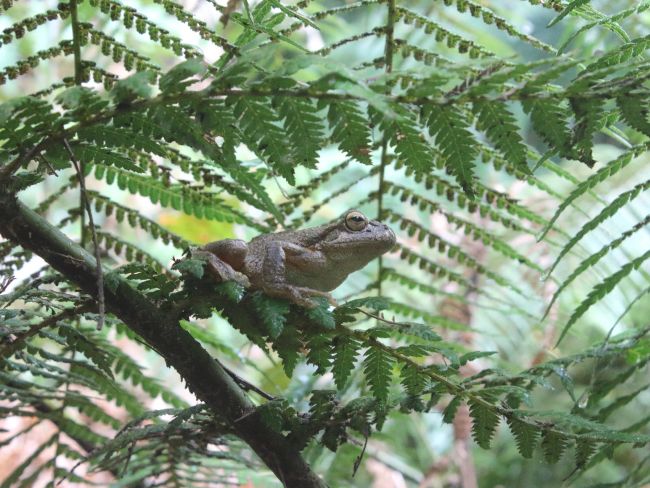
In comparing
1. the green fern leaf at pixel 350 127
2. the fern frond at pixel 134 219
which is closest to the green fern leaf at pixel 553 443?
the green fern leaf at pixel 350 127

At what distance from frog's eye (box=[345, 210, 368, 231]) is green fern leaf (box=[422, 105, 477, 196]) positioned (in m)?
0.73

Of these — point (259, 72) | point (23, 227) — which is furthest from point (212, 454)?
point (259, 72)

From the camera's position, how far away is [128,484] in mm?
2180

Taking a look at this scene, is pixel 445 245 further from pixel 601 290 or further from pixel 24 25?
pixel 24 25

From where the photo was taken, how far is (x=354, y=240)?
2.06 meters

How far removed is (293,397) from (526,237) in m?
3.30

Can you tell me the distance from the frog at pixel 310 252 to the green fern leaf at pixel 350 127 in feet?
1.66

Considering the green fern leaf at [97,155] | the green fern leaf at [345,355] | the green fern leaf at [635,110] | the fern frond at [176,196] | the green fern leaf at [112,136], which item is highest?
the fern frond at [176,196]

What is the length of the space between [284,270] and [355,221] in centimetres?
38

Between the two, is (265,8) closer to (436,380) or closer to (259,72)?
(259,72)

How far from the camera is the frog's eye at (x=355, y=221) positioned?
2049 mm

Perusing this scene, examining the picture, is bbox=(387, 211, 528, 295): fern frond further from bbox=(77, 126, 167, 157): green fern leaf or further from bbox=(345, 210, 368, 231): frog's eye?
bbox=(77, 126, 167, 157): green fern leaf

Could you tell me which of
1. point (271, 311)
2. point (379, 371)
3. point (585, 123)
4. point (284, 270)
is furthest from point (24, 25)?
point (585, 123)

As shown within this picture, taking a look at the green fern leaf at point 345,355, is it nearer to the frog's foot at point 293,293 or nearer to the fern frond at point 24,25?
the frog's foot at point 293,293
